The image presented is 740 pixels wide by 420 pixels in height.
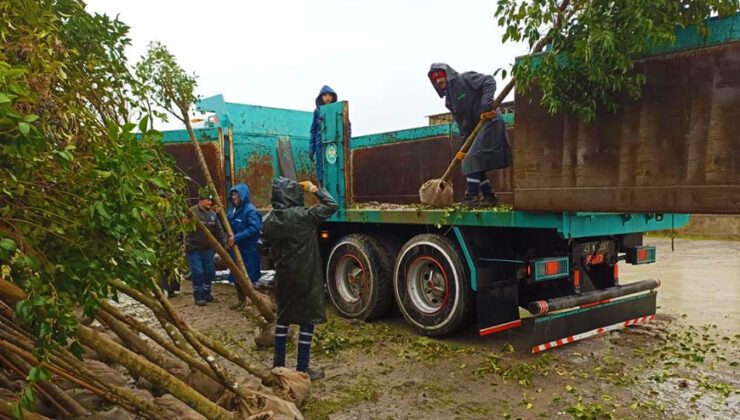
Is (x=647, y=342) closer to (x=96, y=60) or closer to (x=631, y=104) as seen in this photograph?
(x=631, y=104)

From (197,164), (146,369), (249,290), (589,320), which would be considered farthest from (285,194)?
(197,164)

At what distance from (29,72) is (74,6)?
84 centimetres

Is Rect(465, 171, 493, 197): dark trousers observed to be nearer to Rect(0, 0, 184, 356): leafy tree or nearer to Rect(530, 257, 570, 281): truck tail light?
Rect(530, 257, 570, 281): truck tail light

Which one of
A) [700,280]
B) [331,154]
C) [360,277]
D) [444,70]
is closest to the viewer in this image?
[444,70]

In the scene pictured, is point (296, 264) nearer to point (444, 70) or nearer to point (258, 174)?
point (444, 70)

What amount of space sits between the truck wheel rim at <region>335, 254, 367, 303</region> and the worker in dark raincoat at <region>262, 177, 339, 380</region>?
2050 millimetres

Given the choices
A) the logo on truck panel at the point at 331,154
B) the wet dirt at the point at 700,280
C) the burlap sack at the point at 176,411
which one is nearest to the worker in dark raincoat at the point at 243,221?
the logo on truck panel at the point at 331,154

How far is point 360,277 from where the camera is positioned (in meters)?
6.37

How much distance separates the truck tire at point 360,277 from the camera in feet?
19.7

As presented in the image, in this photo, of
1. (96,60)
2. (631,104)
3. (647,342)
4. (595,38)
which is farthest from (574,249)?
(96,60)

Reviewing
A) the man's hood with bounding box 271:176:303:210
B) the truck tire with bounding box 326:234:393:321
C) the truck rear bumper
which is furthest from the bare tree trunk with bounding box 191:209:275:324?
the truck rear bumper

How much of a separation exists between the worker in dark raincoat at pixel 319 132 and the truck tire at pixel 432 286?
173 cm

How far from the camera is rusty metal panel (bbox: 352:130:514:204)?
6.93 metres

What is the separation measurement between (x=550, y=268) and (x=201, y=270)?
4717 mm
